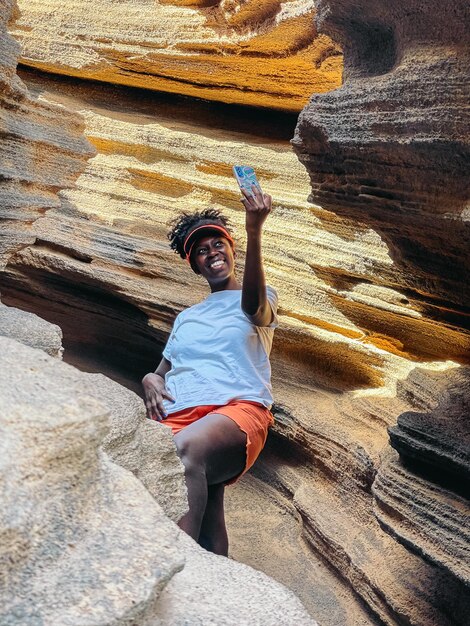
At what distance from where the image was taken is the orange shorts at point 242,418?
267 cm

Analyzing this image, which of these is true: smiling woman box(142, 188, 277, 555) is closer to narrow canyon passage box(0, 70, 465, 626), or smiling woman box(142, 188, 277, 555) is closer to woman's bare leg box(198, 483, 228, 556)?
woman's bare leg box(198, 483, 228, 556)

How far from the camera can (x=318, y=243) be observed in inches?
191

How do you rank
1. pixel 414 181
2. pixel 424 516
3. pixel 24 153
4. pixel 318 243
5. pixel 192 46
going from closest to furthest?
pixel 414 181 < pixel 424 516 < pixel 24 153 < pixel 318 243 < pixel 192 46

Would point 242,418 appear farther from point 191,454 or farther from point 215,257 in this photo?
point 215,257

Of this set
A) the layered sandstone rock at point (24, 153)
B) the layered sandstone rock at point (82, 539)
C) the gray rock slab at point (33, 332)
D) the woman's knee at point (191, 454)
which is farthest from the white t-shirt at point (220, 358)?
the layered sandstone rock at point (82, 539)

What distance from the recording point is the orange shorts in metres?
2.67

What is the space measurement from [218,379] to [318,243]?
227 cm

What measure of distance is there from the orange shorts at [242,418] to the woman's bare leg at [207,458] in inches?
1.0

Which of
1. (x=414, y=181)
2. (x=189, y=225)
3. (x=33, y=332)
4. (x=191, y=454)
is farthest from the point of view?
(x=189, y=225)

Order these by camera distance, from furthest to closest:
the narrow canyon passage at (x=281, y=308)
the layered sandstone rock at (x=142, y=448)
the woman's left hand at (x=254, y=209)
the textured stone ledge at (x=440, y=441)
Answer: the narrow canyon passage at (x=281, y=308) → the textured stone ledge at (x=440, y=441) → the woman's left hand at (x=254, y=209) → the layered sandstone rock at (x=142, y=448)

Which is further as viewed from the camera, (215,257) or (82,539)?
(215,257)

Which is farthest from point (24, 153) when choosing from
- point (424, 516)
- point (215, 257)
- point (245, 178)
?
point (424, 516)

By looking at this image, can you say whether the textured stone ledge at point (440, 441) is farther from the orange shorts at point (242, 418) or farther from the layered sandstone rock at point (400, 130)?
the orange shorts at point (242, 418)

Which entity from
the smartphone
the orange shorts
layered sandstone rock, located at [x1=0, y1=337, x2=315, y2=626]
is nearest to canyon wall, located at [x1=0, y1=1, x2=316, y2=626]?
layered sandstone rock, located at [x1=0, y1=337, x2=315, y2=626]
